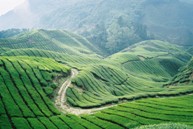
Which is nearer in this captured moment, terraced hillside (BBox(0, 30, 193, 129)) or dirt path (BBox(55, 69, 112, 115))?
terraced hillside (BBox(0, 30, 193, 129))

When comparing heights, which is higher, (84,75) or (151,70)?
(84,75)

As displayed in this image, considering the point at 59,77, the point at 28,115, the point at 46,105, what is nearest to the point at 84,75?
the point at 59,77

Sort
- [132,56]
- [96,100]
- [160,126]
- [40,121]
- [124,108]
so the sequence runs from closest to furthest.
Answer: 1. [160,126]
2. [40,121]
3. [124,108]
4. [96,100]
5. [132,56]

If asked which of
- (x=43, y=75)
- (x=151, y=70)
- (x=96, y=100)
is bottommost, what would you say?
(x=151, y=70)

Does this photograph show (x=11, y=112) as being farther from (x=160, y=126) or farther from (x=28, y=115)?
(x=160, y=126)

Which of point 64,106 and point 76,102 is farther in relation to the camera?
point 76,102

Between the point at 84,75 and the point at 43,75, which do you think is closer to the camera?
the point at 43,75

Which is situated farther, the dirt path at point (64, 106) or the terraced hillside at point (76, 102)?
the dirt path at point (64, 106)

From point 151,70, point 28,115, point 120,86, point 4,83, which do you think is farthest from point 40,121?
point 151,70

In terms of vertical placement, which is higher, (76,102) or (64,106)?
(64,106)

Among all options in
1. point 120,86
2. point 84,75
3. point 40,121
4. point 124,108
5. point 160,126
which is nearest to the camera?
point 160,126
